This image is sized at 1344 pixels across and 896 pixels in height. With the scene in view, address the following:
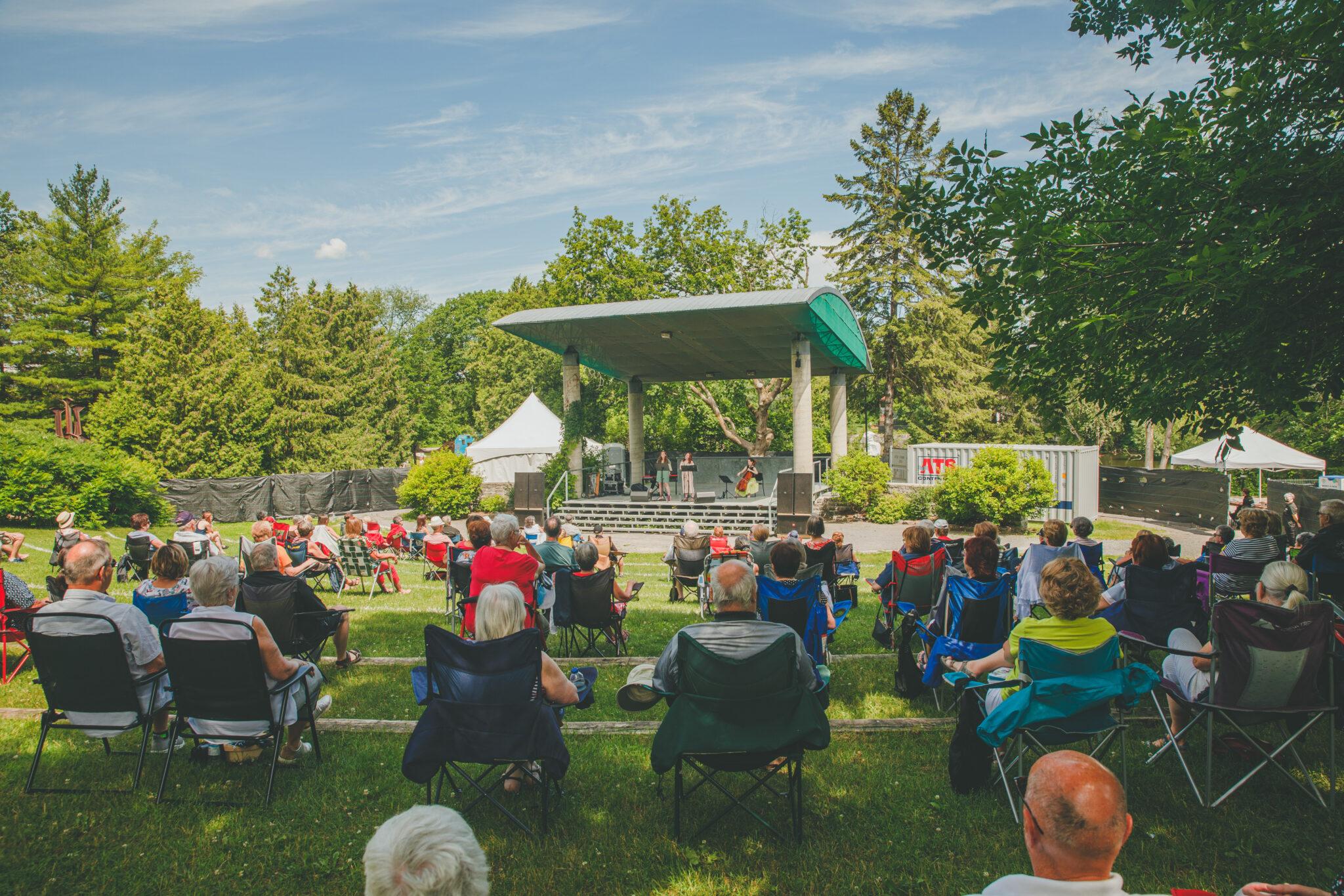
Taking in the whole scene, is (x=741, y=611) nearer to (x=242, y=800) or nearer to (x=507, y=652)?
(x=507, y=652)

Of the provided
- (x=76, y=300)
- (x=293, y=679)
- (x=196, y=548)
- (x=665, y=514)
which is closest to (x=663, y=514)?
(x=665, y=514)

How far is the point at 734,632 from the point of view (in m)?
3.59

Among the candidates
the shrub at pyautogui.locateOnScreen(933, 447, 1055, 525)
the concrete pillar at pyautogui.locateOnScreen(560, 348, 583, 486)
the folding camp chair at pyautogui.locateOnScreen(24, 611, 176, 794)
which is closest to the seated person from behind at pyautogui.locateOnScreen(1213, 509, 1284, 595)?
the folding camp chair at pyautogui.locateOnScreen(24, 611, 176, 794)

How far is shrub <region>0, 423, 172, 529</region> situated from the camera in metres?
16.6

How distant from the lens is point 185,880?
3.13m

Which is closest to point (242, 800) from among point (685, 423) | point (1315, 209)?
point (1315, 209)

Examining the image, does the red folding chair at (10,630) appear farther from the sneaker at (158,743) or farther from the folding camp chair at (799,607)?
the folding camp chair at (799,607)

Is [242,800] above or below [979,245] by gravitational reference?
below

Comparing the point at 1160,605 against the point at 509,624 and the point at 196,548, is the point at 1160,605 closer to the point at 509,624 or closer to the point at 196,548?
the point at 509,624

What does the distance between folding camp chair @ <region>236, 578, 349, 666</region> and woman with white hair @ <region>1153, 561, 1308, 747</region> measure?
5.26 meters

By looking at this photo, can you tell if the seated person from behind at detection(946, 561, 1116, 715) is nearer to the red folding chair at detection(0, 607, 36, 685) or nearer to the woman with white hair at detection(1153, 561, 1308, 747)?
the woman with white hair at detection(1153, 561, 1308, 747)

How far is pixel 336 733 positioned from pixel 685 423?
95.1ft

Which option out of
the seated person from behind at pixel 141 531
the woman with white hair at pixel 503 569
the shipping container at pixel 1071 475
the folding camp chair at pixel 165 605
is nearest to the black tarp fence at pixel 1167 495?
the shipping container at pixel 1071 475

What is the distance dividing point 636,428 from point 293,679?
74.3ft
